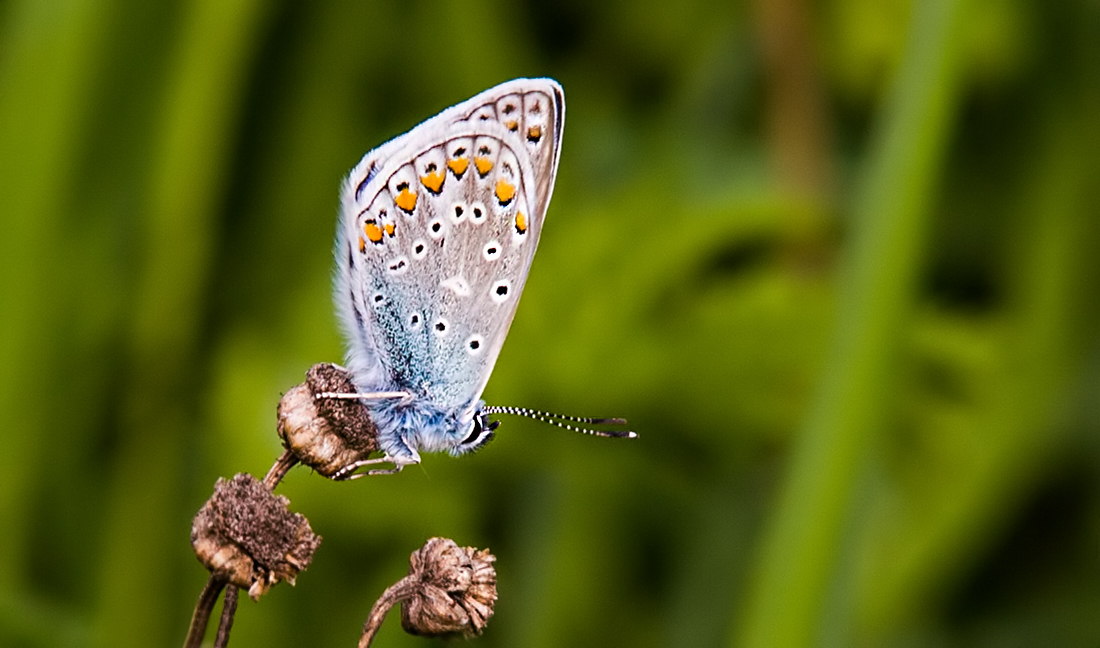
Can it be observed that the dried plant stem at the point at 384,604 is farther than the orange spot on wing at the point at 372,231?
No

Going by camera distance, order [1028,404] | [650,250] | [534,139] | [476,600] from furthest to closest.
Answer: [1028,404], [650,250], [534,139], [476,600]

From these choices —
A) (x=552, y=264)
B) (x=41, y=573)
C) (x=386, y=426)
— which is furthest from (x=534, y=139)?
(x=41, y=573)

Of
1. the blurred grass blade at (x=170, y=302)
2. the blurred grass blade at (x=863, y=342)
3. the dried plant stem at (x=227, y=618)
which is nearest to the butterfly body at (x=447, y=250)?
the blurred grass blade at (x=863, y=342)

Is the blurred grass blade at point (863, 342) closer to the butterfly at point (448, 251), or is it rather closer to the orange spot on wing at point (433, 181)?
the butterfly at point (448, 251)

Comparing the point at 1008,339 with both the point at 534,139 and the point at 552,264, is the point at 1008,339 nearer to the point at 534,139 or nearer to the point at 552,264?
the point at 552,264

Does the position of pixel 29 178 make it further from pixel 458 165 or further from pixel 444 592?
pixel 444 592

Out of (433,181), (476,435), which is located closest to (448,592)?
(476,435)
